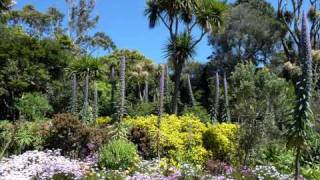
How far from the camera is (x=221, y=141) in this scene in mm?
17344

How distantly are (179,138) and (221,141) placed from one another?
133 centimetres

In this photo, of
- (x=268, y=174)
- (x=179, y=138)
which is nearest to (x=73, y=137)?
(x=179, y=138)

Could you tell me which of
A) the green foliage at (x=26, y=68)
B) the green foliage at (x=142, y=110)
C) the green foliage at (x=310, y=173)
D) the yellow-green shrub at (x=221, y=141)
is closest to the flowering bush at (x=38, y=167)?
the yellow-green shrub at (x=221, y=141)

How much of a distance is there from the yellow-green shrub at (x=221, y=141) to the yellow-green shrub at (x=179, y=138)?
0.29 metres

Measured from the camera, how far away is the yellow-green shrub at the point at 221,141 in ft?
57.0

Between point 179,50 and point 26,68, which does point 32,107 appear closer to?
point 26,68

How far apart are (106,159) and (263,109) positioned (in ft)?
18.4

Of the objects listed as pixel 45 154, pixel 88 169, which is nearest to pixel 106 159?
pixel 88 169

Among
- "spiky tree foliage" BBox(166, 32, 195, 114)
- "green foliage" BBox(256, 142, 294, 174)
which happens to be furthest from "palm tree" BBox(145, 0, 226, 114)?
"green foliage" BBox(256, 142, 294, 174)

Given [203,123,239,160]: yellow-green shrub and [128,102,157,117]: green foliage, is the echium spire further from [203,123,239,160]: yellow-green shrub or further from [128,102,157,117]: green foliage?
[128,102,157,117]: green foliage

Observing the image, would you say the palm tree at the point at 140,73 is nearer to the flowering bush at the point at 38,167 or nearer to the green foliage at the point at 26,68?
the green foliage at the point at 26,68

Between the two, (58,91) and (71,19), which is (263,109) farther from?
(71,19)

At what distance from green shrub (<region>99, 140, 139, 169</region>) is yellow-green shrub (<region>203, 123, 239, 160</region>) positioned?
383 cm

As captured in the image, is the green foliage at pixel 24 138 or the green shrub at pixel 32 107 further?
the green shrub at pixel 32 107
